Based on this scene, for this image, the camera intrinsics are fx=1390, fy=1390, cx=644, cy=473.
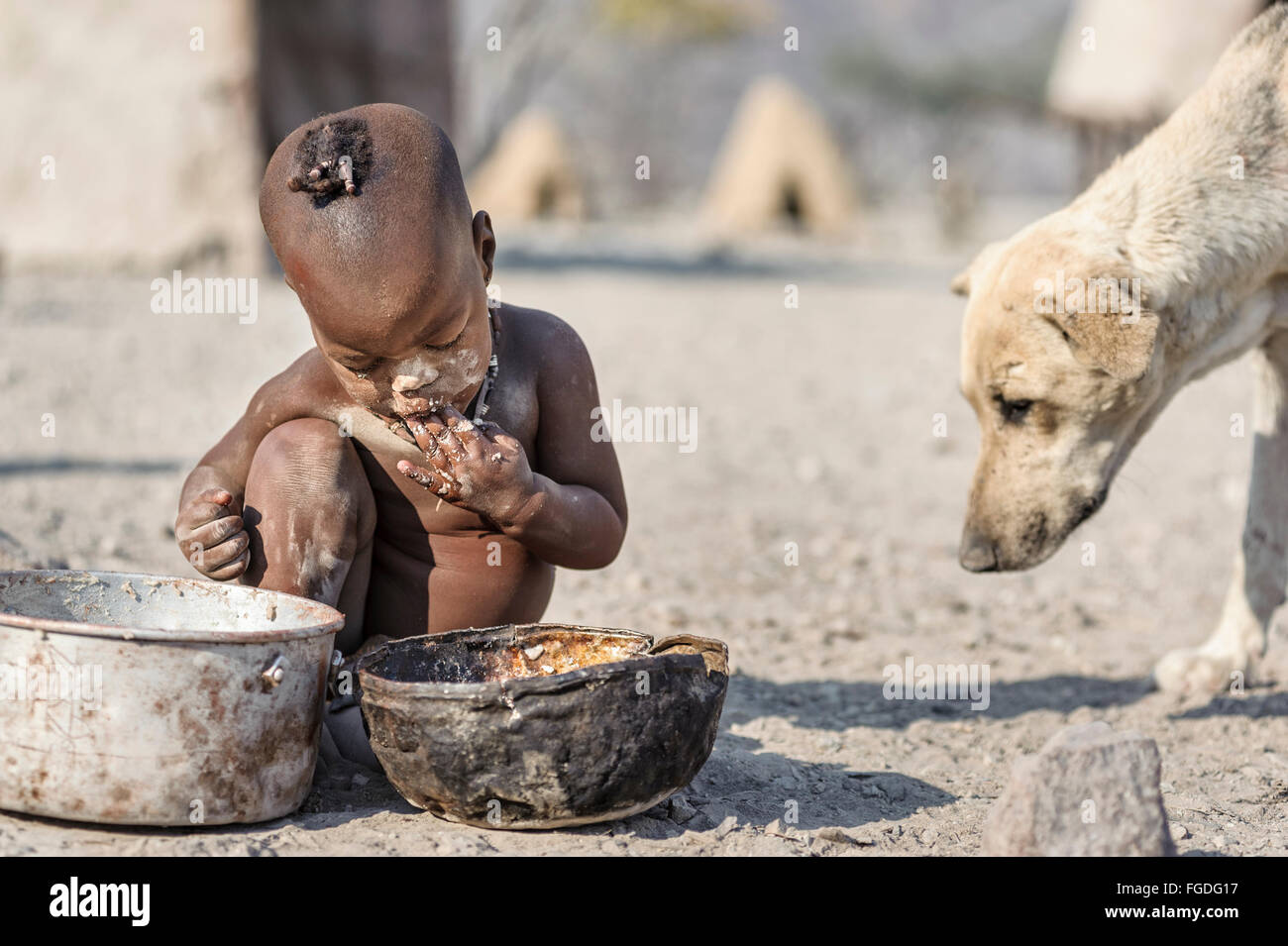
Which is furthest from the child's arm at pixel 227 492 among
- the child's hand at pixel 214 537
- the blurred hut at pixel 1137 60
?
the blurred hut at pixel 1137 60

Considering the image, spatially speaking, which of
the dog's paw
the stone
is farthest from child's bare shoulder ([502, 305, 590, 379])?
the dog's paw

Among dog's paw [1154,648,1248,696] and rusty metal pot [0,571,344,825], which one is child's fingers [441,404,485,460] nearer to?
rusty metal pot [0,571,344,825]

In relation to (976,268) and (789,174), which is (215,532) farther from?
(789,174)

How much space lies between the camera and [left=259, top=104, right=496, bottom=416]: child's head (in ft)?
7.90

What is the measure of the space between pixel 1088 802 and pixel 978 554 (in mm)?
1607

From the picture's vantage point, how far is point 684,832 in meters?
2.55

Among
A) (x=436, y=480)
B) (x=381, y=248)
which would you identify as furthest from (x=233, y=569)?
(x=381, y=248)

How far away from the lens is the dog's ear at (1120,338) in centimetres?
344

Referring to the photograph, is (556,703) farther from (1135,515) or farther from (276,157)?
(1135,515)

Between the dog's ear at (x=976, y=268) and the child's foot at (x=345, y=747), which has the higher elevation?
the dog's ear at (x=976, y=268)

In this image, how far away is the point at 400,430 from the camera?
8.84 ft

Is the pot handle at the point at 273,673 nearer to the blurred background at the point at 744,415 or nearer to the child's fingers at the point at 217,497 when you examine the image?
the blurred background at the point at 744,415

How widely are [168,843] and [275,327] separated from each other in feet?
24.5

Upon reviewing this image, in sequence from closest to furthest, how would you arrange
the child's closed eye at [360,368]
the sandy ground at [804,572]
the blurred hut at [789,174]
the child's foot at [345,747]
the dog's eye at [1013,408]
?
the child's closed eye at [360,368] → the sandy ground at [804,572] → the child's foot at [345,747] → the dog's eye at [1013,408] → the blurred hut at [789,174]
